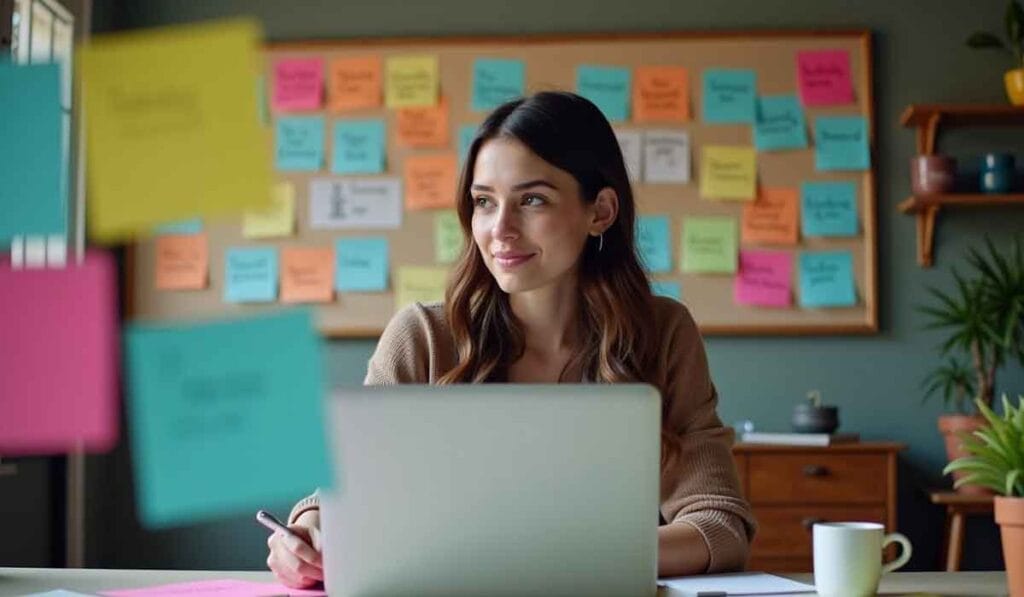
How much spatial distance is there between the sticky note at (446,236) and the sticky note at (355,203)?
12 cm

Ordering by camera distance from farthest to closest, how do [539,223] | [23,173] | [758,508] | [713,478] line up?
1. [758,508]
2. [539,223]
3. [713,478]
4. [23,173]

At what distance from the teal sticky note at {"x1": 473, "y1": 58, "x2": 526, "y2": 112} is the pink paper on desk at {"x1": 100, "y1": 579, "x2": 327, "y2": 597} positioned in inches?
94.3

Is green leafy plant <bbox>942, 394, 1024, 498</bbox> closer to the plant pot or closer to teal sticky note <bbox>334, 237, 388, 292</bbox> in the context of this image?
the plant pot

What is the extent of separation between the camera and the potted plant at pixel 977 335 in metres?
3.17

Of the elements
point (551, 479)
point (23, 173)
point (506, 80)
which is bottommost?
point (551, 479)

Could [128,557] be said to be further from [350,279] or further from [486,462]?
[486,462]

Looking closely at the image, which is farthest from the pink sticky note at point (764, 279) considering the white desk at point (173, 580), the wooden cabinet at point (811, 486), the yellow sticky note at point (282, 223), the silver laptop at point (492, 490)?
A: the silver laptop at point (492, 490)

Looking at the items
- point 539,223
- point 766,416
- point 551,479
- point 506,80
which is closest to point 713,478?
point 539,223

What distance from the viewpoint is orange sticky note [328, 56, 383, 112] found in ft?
11.8

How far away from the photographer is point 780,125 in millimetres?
3506

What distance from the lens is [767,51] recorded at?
353 cm

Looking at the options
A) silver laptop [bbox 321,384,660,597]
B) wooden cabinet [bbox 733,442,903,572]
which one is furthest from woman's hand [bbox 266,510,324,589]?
wooden cabinet [bbox 733,442,903,572]

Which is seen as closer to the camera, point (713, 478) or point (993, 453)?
point (993, 453)

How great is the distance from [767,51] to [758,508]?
4.50ft
